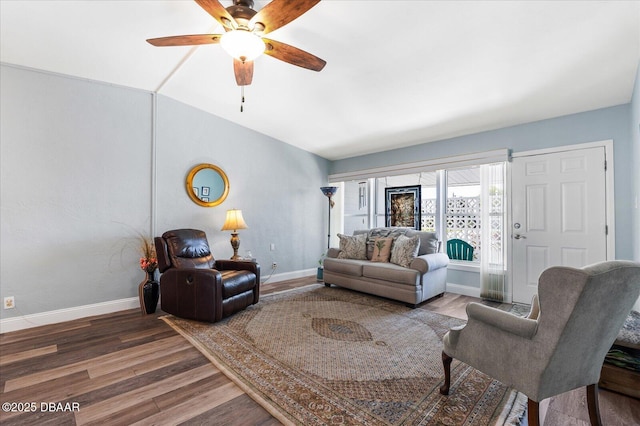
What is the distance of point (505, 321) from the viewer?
4.57 feet

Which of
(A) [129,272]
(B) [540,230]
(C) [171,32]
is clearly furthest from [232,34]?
(B) [540,230]

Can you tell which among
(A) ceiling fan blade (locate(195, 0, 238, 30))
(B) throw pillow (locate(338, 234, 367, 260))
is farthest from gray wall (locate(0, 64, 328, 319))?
(A) ceiling fan blade (locate(195, 0, 238, 30))

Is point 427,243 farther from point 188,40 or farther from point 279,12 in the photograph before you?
point 188,40

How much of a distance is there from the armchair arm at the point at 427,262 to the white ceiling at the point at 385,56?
6.08ft

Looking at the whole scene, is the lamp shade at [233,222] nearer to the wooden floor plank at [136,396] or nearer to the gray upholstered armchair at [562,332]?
the wooden floor plank at [136,396]

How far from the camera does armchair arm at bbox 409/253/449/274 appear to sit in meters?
3.51

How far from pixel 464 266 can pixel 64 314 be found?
514 cm

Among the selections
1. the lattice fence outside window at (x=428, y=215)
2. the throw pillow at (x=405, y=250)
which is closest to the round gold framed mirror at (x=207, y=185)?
the throw pillow at (x=405, y=250)

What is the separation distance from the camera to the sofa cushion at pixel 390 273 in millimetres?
3457

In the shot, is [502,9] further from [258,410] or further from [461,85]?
[258,410]

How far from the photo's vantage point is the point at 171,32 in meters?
2.55

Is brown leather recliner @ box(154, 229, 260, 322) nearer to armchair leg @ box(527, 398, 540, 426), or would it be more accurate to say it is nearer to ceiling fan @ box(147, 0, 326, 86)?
ceiling fan @ box(147, 0, 326, 86)

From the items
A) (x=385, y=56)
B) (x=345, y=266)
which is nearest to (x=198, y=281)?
(x=345, y=266)

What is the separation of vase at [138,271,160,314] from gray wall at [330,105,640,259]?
14.5ft
